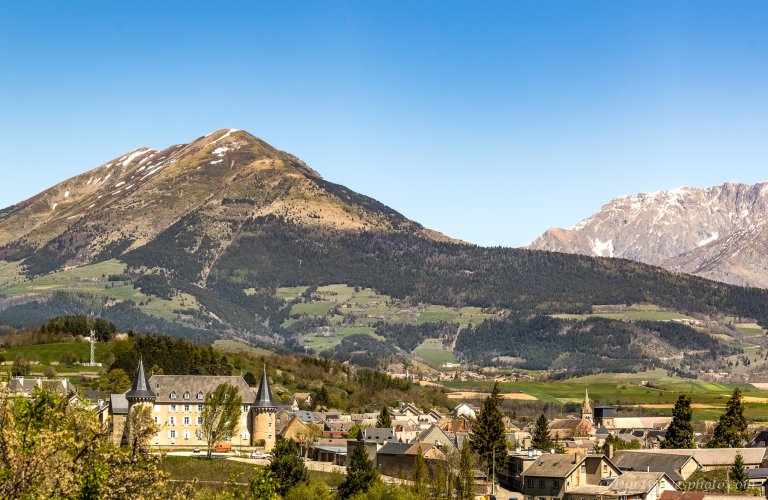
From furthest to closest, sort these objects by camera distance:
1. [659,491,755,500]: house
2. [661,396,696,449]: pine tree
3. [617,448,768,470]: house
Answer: [661,396,696,449]: pine tree < [617,448,768,470]: house < [659,491,755,500]: house

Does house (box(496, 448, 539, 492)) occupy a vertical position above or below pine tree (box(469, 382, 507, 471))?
below

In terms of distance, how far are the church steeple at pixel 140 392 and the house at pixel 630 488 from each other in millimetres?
54686

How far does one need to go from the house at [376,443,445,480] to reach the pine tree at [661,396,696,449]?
3503 centimetres

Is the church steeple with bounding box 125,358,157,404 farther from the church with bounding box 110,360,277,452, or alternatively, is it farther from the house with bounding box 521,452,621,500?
the house with bounding box 521,452,621,500

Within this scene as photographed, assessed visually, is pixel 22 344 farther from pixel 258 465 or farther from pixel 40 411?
pixel 40 411

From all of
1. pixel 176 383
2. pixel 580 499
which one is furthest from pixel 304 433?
pixel 580 499

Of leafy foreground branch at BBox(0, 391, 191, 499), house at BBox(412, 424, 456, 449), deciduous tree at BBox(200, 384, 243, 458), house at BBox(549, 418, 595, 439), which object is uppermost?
leafy foreground branch at BBox(0, 391, 191, 499)

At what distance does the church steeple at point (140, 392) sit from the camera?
116 metres

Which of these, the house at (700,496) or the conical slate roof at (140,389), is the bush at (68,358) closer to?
the conical slate roof at (140,389)

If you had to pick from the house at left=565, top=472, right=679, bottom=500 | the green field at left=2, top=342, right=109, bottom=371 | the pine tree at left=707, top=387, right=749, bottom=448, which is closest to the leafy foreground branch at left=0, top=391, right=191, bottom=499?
the house at left=565, top=472, right=679, bottom=500

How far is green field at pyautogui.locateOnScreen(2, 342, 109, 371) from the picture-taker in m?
182

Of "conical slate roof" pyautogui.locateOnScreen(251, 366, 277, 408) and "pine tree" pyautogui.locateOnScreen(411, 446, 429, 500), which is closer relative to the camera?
"pine tree" pyautogui.locateOnScreen(411, 446, 429, 500)

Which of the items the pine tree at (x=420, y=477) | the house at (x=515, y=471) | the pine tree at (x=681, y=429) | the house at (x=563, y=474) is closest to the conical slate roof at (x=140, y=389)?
the pine tree at (x=420, y=477)

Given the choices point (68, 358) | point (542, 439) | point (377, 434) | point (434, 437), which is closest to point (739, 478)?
point (542, 439)
